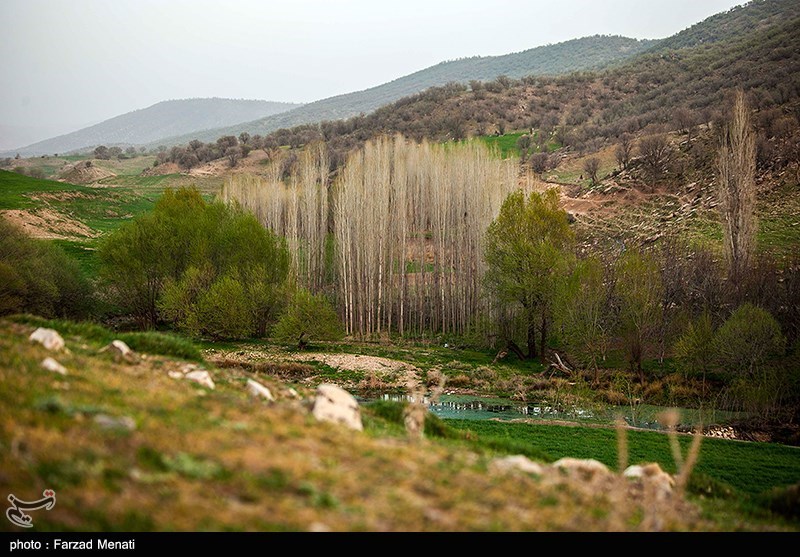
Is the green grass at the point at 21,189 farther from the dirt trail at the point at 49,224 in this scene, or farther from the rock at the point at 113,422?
the rock at the point at 113,422

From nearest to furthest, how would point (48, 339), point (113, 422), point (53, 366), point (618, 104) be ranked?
point (113, 422)
point (53, 366)
point (48, 339)
point (618, 104)

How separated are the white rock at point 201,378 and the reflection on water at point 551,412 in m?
15.2

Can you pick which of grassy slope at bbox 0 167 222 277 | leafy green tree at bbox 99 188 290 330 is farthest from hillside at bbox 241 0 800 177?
leafy green tree at bbox 99 188 290 330

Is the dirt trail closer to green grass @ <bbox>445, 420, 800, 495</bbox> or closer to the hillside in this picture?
the hillside

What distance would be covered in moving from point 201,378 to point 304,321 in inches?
1076

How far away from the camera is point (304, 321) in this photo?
36.9 metres

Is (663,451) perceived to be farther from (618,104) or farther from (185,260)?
(618,104)

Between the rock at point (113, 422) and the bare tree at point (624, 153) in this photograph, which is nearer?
the rock at point (113, 422)

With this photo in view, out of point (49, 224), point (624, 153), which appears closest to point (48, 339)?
point (49, 224)

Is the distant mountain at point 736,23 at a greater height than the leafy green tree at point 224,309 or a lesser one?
greater

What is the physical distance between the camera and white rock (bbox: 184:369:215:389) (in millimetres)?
9595

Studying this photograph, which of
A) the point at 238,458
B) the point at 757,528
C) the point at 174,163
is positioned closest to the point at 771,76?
the point at 757,528

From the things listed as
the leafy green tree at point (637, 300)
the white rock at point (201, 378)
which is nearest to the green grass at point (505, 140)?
the leafy green tree at point (637, 300)

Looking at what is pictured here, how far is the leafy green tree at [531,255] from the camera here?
3556cm
